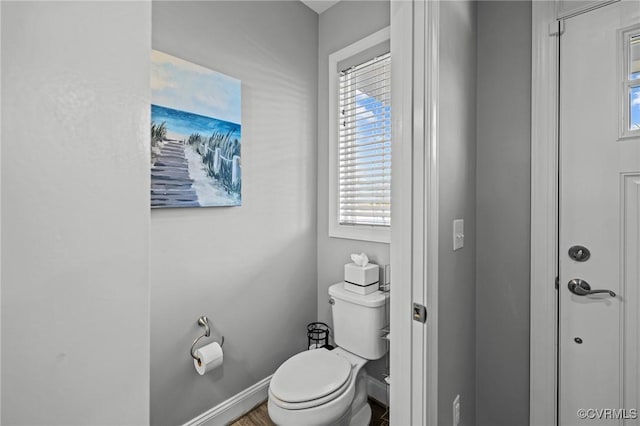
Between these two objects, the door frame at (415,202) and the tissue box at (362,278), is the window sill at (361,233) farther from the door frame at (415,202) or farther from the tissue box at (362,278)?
the door frame at (415,202)

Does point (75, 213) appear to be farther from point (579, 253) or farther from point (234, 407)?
point (234, 407)

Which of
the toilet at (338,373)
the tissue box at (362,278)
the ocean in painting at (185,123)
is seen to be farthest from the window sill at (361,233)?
the ocean in painting at (185,123)

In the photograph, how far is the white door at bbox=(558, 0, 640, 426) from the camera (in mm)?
1121

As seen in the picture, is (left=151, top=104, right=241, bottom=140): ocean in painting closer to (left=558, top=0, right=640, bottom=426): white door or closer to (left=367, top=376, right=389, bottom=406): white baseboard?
(left=558, top=0, right=640, bottom=426): white door

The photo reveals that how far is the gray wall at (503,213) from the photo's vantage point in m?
1.36

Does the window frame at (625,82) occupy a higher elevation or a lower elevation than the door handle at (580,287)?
higher

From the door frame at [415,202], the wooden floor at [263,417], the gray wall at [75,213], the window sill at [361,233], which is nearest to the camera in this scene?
the gray wall at [75,213]

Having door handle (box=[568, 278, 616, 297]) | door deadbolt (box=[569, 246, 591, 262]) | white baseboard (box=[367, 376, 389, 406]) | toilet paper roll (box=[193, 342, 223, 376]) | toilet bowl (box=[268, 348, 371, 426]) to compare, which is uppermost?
door deadbolt (box=[569, 246, 591, 262])

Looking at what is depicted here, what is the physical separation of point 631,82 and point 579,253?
670 millimetres

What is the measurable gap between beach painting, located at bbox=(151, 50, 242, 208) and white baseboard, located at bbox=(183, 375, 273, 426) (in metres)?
1.10

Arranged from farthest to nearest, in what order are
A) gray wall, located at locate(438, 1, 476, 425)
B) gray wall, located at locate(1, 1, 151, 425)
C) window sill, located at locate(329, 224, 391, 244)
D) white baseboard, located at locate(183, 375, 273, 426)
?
window sill, located at locate(329, 224, 391, 244)
white baseboard, located at locate(183, 375, 273, 426)
gray wall, located at locate(438, 1, 476, 425)
gray wall, located at locate(1, 1, 151, 425)

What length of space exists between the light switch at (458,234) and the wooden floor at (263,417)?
1.12 metres

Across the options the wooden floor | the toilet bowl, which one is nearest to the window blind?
the toilet bowl

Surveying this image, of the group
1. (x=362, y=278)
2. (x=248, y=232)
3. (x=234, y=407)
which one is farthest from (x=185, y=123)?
(x=234, y=407)
